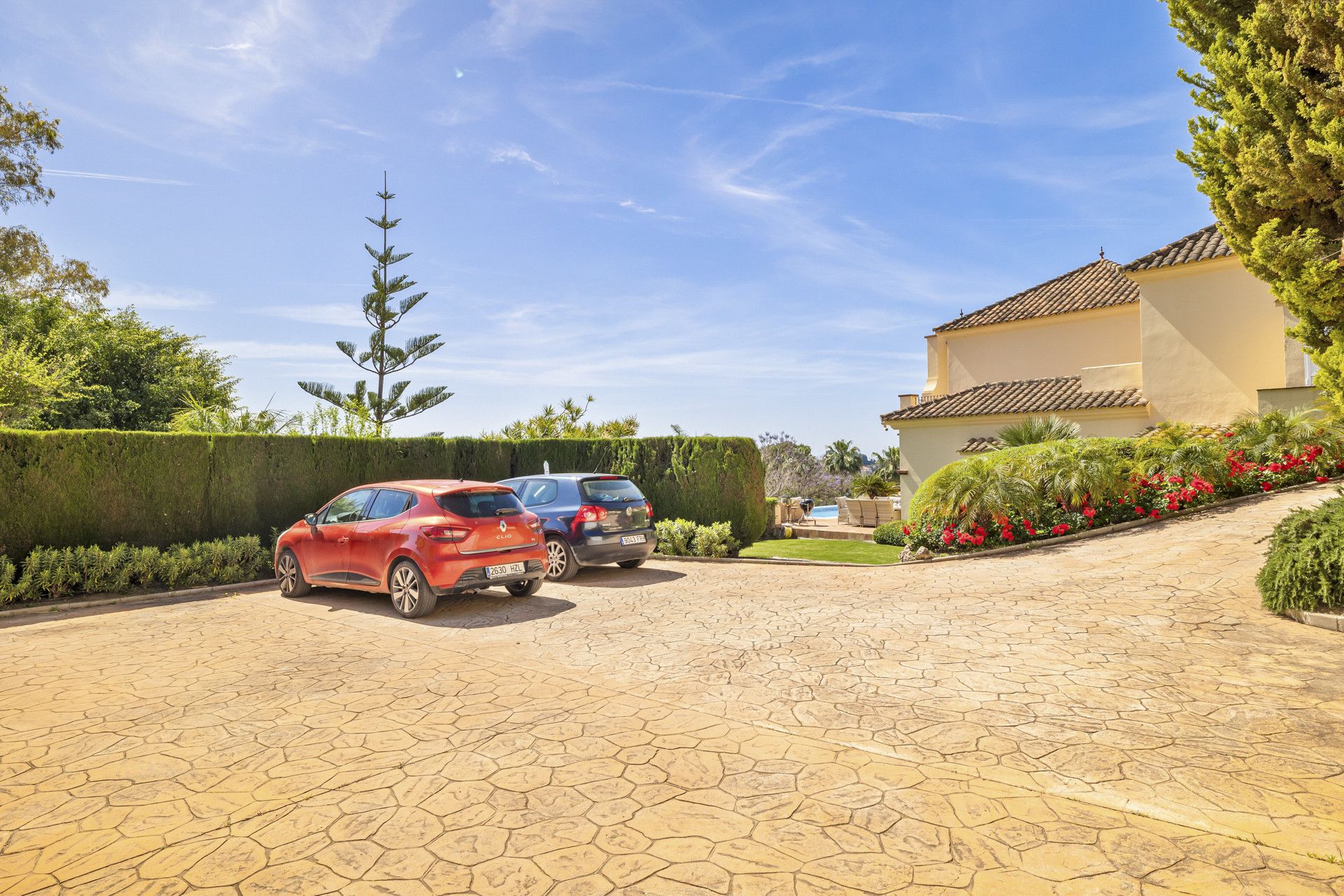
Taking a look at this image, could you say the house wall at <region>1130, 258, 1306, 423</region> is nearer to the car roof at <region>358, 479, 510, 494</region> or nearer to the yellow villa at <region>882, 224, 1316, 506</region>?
the yellow villa at <region>882, 224, 1316, 506</region>

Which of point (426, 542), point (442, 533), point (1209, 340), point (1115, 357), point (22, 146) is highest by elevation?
point (22, 146)

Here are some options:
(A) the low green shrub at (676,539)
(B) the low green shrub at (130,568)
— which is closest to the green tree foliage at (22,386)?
(B) the low green shrub at (130,568)

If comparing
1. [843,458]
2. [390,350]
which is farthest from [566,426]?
[843,458]

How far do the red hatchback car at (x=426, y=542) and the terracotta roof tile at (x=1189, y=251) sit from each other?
66.1 feet

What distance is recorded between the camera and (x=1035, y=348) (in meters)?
26.2

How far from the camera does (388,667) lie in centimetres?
631

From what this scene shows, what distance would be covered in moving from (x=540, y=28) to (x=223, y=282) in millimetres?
10823

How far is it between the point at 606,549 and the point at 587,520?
1.87ft

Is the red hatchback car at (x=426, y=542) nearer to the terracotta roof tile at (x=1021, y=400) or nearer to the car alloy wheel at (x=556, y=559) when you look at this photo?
the car alloy wheel at (x=556, y=559)

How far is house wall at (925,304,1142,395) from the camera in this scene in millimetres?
24250

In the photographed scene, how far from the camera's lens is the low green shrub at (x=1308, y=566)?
6.55 m

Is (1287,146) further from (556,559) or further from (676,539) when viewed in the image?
(556,559)

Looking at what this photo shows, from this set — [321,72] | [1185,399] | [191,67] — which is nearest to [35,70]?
[191,67]

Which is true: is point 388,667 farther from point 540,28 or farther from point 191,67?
point 191,67
